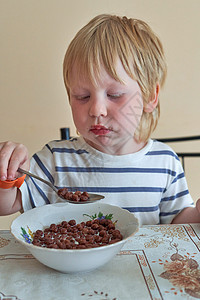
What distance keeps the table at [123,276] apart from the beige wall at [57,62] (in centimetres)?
137

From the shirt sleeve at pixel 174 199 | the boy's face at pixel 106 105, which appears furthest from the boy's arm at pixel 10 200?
the shirt sleeve at pixel 174 199

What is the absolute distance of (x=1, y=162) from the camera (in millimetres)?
701

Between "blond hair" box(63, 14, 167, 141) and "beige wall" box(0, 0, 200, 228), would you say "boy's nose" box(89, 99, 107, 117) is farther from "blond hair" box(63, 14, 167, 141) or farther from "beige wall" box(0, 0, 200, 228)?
"beige wall" box(0, 0, 200, 228)

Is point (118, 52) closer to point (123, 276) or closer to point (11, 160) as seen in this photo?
point (11, 160)

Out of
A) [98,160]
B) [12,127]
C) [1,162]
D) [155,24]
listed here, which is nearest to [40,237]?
[1,162]

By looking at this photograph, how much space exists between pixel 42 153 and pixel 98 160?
0.17m

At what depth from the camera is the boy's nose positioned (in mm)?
775

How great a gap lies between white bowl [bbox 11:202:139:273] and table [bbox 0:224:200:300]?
3 centimetres

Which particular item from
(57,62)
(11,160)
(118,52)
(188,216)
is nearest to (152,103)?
(118,52)

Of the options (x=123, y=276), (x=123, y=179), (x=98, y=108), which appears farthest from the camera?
(x=123, y=179)

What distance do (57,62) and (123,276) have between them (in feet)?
5.18

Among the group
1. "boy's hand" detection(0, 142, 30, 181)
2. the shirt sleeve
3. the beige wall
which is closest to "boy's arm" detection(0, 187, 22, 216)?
"boy's hand" detection(0, 142, 30, 181)

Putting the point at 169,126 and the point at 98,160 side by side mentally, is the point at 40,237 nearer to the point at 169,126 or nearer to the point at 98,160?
the point at 98,160

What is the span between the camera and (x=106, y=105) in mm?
800
